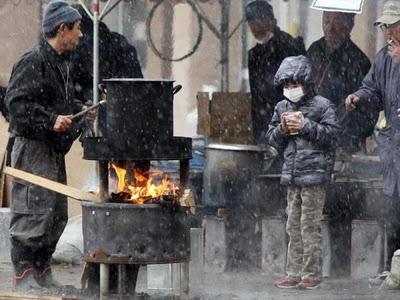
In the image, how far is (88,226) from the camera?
11.0 metres

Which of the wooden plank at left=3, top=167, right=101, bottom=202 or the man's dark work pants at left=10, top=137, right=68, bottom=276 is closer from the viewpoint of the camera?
the wooden plank at left=3, top=167, right=101, bottom=202

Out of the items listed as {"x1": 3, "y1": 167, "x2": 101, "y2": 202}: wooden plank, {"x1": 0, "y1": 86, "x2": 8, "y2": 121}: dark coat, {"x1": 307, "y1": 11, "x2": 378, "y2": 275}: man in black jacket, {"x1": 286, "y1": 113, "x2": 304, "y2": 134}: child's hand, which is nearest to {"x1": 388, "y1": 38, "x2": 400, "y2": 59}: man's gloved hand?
{"x1": 286, "y1": 113, "x2": 304, "y2": 134}: child's hand

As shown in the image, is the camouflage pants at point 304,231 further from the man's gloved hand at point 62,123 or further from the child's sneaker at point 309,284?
the man's gloved hand at point 62,123

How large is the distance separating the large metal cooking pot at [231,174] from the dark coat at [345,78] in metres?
0.89

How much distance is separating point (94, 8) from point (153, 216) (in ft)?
12.2

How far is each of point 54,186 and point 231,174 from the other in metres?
3.36

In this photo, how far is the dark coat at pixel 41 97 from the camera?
11.6 metres

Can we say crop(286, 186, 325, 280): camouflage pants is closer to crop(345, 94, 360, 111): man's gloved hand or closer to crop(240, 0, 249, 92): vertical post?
crop(345, 94, 360, 111): man's gloved hand

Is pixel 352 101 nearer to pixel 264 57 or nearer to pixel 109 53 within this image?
pixel 264 57

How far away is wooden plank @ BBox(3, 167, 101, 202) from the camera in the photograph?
36.3 feet

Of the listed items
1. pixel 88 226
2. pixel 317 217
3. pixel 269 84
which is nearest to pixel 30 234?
pixel 88 226

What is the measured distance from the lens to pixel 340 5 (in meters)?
13.7

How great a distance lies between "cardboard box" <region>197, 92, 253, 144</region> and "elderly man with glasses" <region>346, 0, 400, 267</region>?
5.48 feet

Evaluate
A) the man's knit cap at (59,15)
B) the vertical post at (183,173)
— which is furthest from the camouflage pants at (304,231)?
the man's knit cap at (59,15)
